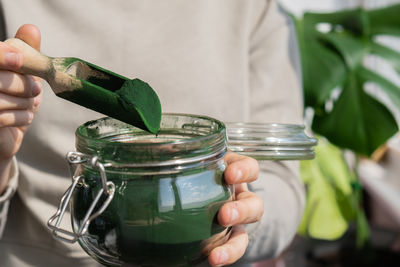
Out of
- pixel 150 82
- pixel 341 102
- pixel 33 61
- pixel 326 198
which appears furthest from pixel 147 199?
pixel 326 198

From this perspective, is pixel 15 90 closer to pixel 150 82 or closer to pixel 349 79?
pixel 150 82

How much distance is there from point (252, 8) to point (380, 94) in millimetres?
1710

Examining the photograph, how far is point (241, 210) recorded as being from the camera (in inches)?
14.2

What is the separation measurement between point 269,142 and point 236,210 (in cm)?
10

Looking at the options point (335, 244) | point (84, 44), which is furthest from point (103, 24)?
point (335, 244)

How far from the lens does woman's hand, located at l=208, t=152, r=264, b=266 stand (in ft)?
1.13

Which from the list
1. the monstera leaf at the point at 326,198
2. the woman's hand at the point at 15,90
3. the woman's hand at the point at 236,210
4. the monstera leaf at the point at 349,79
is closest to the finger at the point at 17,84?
the woman's hand at the point at 15,90

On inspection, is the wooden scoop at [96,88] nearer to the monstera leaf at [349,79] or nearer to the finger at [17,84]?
the finger at [17,84]

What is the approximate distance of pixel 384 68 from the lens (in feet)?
7.38

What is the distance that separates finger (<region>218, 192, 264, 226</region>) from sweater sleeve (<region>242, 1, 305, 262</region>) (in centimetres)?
24

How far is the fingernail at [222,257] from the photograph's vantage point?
0.35 metres

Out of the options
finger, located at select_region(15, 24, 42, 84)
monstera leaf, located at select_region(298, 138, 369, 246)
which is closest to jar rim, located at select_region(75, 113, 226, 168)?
finger, located at select_region(15, 24, 42, 84)

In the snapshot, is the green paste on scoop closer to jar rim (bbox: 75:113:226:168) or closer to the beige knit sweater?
jar rim (bbox: 75:113:226:168)

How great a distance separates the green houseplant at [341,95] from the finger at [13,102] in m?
0.79
